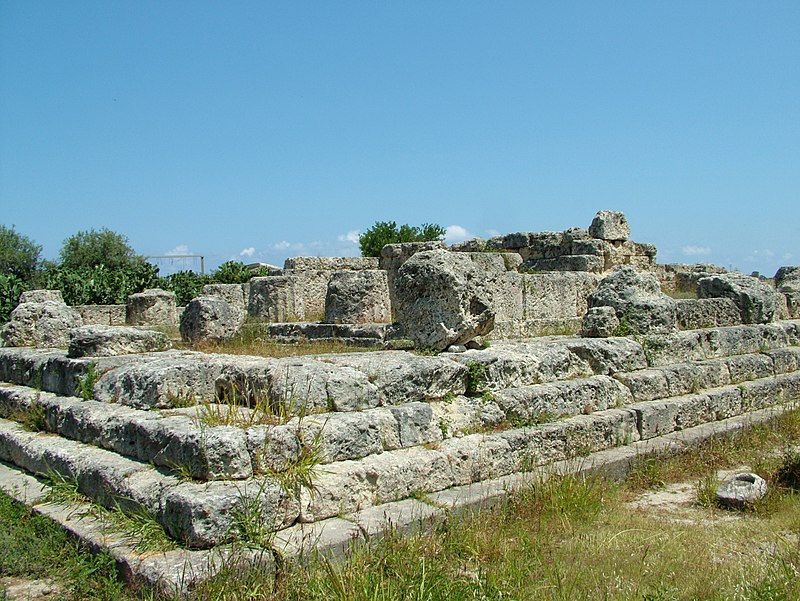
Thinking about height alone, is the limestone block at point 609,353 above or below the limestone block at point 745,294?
below

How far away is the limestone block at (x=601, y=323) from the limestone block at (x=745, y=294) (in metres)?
2.81

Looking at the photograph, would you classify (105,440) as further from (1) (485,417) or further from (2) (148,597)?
(1) (485,417)

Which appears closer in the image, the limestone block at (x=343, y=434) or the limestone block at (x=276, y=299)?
the limestone block at (x=343, y=434)

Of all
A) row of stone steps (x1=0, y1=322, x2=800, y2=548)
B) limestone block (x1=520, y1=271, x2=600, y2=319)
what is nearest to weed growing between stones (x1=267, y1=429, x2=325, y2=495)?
row of stone steps (x1=0, y1=322, x2=800, y2=548)

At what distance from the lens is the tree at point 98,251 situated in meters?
43.4

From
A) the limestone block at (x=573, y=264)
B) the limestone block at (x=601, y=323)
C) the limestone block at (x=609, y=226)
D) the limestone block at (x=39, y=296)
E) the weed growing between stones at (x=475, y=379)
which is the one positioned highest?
the limestone block at (x=609, y=226)

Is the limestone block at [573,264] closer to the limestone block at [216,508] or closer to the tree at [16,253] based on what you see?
the limestone block at [216,508]

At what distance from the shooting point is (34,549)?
5.12m

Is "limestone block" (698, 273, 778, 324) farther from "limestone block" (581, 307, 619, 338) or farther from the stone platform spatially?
"limestone block" (581, 307, 619, 338)

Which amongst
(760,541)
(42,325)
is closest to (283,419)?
(760,541)

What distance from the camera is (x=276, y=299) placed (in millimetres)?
16578

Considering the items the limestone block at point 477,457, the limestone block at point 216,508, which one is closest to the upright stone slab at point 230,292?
the limestone block at point 477,457

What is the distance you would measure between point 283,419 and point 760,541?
136 inches

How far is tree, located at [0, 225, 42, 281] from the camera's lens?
41031mm
